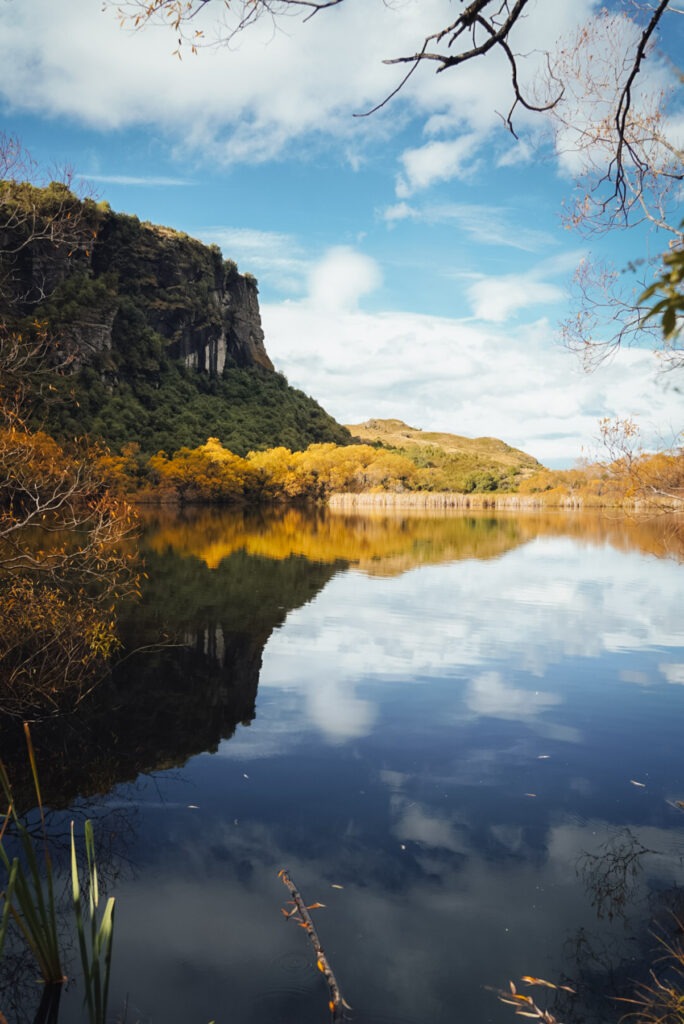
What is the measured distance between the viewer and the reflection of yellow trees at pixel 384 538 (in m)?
31.5

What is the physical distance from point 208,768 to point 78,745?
194 centimetres

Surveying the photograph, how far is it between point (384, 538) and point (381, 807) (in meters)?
34.0

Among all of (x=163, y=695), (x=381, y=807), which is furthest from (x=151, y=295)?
(x=381, y=807)

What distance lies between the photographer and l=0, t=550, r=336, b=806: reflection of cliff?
27.2ft

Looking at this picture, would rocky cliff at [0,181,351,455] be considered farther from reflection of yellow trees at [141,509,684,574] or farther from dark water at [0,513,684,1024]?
dark water at [0,513,684,1024]

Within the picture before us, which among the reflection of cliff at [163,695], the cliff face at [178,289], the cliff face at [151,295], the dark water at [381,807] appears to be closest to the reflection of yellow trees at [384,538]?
the reflection of cliff at [163,695]

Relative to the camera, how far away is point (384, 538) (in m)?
41.2

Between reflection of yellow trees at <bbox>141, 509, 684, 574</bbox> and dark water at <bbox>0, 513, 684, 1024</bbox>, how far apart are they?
1278 cm

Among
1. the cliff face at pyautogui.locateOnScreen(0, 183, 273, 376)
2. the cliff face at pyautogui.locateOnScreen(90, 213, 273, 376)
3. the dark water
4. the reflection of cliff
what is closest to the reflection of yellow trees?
the reflection of cliff

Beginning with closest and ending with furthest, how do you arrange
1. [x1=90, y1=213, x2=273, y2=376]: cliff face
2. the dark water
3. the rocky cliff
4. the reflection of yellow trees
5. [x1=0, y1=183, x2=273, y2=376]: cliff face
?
the dark water
the reflection of yellow trees
the rocky cliff
[x1=0, y1=183, x2=273, y2=376]: cliff face
[x1=90, y1=213, x2=273, y2=376]: cliff face

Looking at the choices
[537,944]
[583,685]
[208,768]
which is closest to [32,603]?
[208,768]

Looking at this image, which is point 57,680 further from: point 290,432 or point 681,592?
point 290,432

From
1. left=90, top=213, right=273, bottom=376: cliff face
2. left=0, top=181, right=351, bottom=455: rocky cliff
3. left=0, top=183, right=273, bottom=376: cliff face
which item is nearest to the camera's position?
left=0, top=181, right=351, bottom=455: rocky cliff

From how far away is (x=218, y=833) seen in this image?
6660 millimetres
